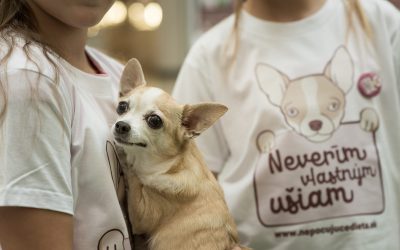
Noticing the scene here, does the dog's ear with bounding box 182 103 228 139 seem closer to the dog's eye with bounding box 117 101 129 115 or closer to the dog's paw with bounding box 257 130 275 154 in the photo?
the dog's eye with bounding box 117 101 129 115

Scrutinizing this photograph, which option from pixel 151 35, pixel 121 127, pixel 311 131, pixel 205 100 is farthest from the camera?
pixel 151 35

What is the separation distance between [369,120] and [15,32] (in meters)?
0.95

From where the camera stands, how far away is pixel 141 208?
112cm

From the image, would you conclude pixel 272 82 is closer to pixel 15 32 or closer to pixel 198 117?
pixel 198 117

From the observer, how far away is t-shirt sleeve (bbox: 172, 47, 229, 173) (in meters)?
1.58

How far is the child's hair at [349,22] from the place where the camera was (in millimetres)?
1534

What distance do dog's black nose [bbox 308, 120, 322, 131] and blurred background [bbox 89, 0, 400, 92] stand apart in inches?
105

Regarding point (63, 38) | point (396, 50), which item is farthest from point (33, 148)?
point (396, 50)

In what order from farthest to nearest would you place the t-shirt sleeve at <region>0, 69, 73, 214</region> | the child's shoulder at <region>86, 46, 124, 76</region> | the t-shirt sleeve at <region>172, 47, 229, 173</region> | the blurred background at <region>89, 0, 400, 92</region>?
the blurred background at <region>89, 0, 400, 92</region> → the t-shirt sleeve at <region>172, 47, 229, 173</region> → the child's shoulder at <region>86, 46, 124, 76</region> → the t-shirt sleeve at <region>0, 69, 73, 214</region>

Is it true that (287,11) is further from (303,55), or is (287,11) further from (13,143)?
(13,143)

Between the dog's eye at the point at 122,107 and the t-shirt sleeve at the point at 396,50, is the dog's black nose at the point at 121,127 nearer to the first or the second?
the dog's eye at the point at 122,107

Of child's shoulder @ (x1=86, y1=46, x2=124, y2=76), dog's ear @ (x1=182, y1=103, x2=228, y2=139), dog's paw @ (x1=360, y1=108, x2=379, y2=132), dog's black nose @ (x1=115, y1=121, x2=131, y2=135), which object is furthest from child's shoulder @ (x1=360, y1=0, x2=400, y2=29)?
dog's black nose @ (x1=115, y1=121, x2=131, y2=135)

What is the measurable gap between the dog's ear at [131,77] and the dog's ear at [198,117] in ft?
0.44

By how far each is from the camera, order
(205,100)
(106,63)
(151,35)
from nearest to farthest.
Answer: (106,63) → (205,100) → (151,35)
